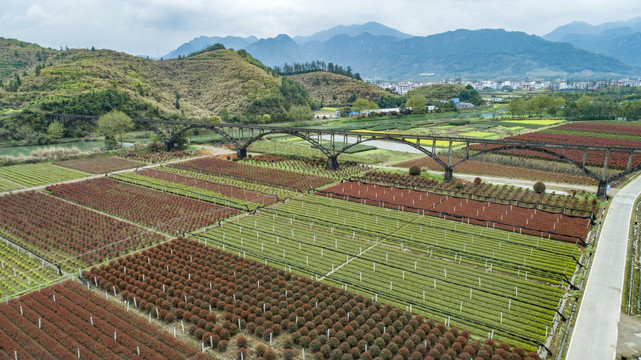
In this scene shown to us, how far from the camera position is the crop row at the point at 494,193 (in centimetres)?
4816

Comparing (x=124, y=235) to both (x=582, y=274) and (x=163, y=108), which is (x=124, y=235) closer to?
(x=582, y=274)

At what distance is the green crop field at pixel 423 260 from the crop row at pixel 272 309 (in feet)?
5.75

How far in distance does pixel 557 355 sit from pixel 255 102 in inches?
5558

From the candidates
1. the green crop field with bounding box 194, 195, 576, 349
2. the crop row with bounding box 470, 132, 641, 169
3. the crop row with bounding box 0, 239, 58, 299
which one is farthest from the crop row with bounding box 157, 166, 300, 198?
the crop row with bounding box 470, 132, 641, 169

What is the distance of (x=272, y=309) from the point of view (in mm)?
26750

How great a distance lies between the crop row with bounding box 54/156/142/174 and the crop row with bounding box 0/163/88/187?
1.72m

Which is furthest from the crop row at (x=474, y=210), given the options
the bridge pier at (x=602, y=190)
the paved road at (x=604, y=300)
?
the bridge pier at (x=602, y=190)

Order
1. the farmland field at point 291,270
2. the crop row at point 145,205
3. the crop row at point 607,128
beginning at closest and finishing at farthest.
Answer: the farmland field at point 291,270, the crop row at point 145,205, the crop row at point 607,128

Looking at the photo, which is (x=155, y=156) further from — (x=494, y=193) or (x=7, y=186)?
(x=494, y=193)

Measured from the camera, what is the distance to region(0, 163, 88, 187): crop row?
6328cm

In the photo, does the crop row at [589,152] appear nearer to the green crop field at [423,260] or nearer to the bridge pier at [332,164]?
the green crop field at [423,260]

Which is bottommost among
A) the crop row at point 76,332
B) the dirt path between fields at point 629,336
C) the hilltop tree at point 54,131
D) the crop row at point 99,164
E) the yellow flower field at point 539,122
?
the dirt path between fields at point 629,336

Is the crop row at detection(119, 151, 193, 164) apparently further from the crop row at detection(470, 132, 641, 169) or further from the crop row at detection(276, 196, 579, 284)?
the crop row at detection(470, 132, 641, 169)

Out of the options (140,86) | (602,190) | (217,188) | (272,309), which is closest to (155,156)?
(217,188)
